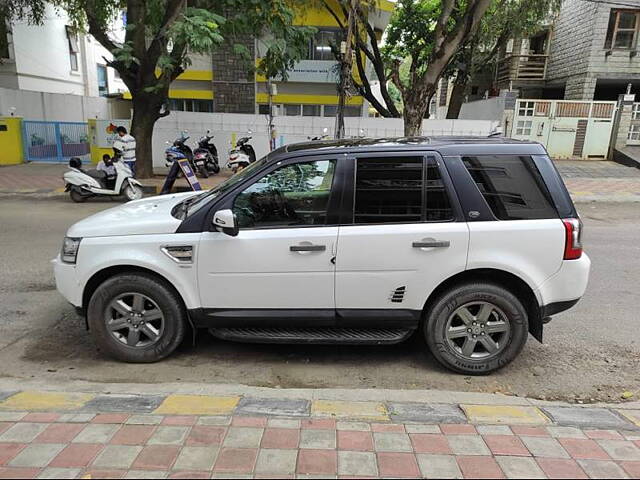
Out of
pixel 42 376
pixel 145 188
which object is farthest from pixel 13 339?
pixel 145 188

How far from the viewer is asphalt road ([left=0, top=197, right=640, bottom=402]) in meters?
3.47

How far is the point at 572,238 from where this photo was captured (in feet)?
11.0

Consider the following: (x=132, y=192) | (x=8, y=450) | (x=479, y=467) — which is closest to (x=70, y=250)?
(x=8, y=450)

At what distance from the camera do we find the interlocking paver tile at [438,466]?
2.23 meters

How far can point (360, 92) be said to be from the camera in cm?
2028

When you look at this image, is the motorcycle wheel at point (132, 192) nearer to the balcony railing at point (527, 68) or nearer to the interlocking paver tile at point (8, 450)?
the interlocking paver tile at point (8, 450)

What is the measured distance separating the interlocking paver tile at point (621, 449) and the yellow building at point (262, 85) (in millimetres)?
18982

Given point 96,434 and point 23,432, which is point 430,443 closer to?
point 96,434

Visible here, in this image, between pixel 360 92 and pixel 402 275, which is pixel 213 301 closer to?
pixel 402 275

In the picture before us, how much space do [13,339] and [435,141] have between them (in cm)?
392

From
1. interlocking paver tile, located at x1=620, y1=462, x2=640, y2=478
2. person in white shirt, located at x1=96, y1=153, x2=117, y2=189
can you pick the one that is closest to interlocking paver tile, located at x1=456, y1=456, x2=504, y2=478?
interlocking paver tile, located at x1=620, y1=462, x2=640, y2=478

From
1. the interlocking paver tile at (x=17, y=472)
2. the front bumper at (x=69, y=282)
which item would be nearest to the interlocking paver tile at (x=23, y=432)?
the interlocking paver tile at (x=17, y=472)

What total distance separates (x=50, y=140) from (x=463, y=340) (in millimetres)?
17712

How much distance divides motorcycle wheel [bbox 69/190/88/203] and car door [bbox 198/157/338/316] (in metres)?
8.65
